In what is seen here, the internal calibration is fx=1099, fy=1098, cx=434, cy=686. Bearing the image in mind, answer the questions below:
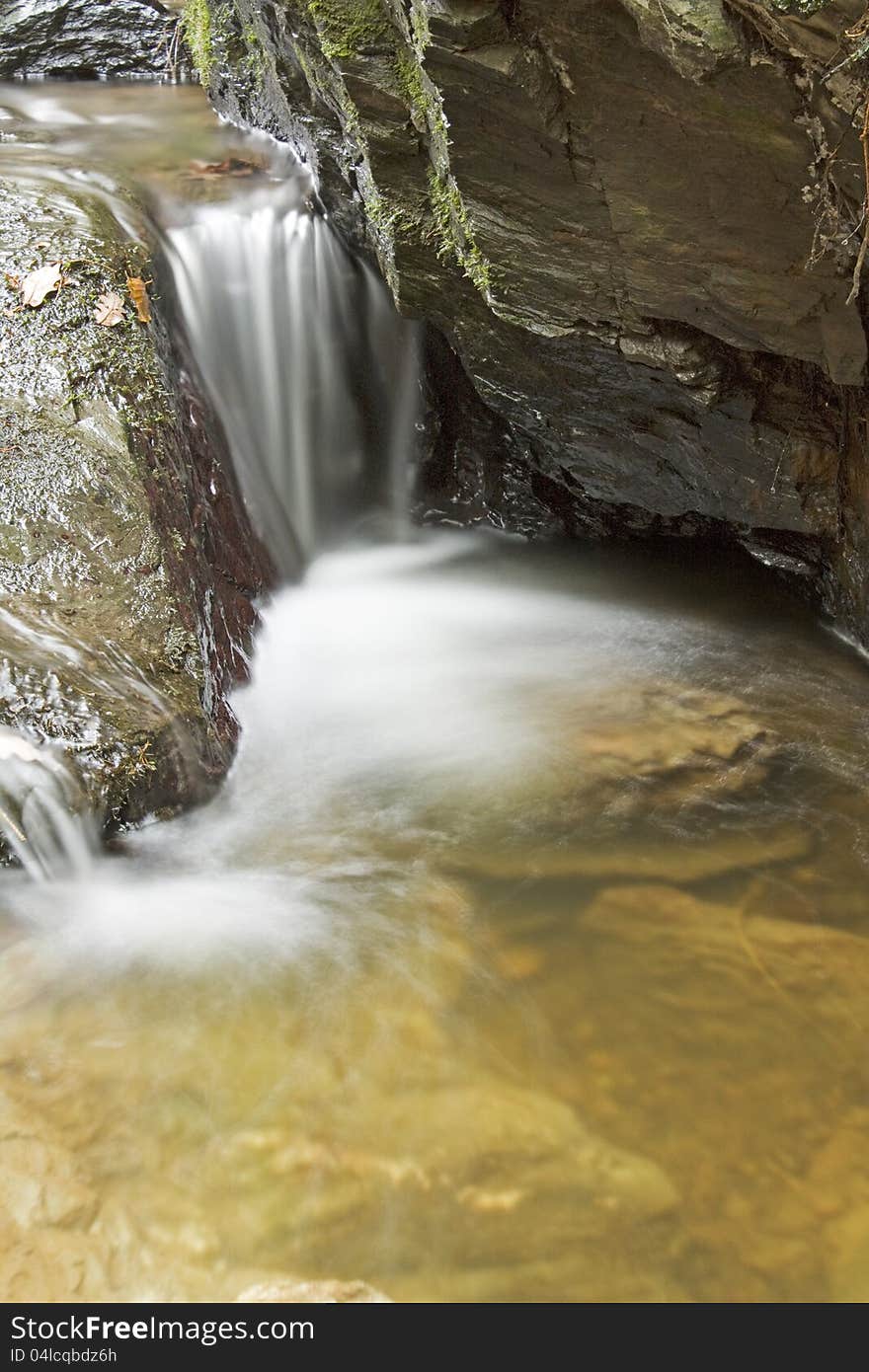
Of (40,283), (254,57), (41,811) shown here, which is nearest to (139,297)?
(40,283)

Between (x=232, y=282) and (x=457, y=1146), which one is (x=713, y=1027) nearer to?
(x=457, y=1146)

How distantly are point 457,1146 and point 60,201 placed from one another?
4.87m

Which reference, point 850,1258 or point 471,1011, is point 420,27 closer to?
point 471,1011

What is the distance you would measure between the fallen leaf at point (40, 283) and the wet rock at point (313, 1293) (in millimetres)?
4059

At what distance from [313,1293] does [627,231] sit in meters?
3.57

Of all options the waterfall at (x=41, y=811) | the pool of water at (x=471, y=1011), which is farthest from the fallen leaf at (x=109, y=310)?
the waterfall at (x=41, y=811)

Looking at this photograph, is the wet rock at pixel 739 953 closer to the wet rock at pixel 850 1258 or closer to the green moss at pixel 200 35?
the wet rock at pixel 850 1258

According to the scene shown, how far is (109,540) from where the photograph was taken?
4.28m

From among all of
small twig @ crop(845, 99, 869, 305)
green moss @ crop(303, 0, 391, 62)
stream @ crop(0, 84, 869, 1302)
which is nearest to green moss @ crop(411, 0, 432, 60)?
green moss @ crop(303, 0, 391, 62)

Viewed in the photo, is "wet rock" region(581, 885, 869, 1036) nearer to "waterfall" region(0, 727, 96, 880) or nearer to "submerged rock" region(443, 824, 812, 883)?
"submerged rock" region(443, 824, 812, 883)

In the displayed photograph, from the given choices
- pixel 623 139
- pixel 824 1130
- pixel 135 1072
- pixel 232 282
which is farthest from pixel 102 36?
pixel 824 1130

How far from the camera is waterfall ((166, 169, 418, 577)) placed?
5.88m

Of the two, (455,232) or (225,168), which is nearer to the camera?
(455,232)

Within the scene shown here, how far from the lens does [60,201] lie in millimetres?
5426
